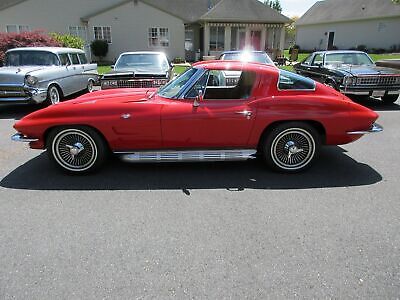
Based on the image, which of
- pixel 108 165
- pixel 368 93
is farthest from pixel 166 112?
pixel 368 93

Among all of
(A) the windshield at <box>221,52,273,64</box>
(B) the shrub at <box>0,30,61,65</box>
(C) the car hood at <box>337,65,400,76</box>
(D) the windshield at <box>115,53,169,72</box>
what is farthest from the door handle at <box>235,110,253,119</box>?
(B) the shrub at <box>0,30,61,65</box>

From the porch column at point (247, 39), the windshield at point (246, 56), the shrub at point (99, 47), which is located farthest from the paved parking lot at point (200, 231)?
the porch column at point (247, 39)

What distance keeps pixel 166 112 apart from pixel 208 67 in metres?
0.85

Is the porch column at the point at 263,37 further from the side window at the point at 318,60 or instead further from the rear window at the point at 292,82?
the rear window at the point at 292,82

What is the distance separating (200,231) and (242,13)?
2423 centimetres

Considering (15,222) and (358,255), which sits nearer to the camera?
(358,255)

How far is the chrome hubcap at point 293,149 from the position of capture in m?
4.32

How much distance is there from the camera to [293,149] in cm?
433

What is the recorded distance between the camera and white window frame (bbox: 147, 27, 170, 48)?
23125 millimetres

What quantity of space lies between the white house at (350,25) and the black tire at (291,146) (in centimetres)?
3354

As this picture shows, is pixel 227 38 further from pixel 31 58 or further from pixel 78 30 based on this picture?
pixel 31 58

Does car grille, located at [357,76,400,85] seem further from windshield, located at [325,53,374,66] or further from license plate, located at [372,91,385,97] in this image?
windshield, located at [325,53,374,66]

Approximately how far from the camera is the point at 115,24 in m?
22.7

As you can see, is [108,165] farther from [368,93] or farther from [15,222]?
[368,93]
